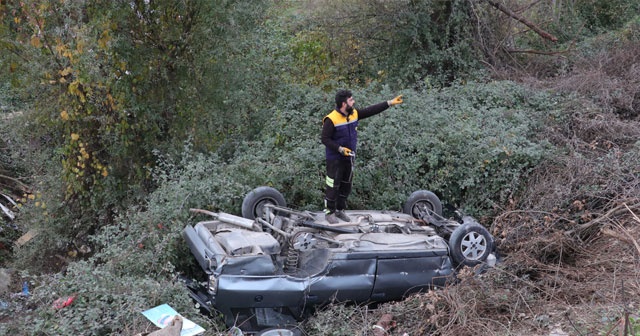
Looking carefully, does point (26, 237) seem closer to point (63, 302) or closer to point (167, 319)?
point (63, 302)

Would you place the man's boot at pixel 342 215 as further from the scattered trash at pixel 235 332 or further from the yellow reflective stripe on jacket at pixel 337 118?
the scattered trash at pixel 235 332

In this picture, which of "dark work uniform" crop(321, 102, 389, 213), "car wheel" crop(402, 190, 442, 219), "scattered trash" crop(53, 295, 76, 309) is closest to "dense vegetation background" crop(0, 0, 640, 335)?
"scattered trash" crop(53, 295, 76, 309)

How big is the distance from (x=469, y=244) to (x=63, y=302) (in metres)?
4.46

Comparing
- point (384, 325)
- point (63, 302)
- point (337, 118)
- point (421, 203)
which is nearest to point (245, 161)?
point (337, 118)

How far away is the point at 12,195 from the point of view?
465 inches

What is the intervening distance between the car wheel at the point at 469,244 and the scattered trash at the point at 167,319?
3.03 m

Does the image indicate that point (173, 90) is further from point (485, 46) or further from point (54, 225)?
point (485, 46)

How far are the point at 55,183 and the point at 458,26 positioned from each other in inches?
355

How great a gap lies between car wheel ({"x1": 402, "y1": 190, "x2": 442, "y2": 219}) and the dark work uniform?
3.17 feet

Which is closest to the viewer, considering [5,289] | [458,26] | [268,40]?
[5,289]

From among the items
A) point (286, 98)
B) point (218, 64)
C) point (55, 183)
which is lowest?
point (55, 183)

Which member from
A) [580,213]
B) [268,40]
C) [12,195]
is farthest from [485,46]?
[12,195]

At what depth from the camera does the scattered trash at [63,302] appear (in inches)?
232

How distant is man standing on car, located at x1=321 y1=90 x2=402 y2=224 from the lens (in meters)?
7.38
